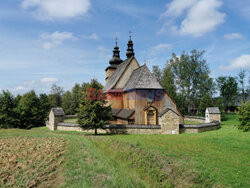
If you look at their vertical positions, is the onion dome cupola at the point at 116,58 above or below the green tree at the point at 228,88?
above

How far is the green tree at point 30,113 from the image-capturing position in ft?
118

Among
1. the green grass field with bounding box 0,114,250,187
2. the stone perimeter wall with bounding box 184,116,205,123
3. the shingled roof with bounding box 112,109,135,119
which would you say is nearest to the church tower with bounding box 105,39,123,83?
the shingled roof with bounding box 112,109,135,119

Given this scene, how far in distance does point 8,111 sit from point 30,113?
180 inches

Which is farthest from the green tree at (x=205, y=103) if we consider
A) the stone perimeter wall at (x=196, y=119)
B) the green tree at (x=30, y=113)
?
the green tree at (x=30, y=113)

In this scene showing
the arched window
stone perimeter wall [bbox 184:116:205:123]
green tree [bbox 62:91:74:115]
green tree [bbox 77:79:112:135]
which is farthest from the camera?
green tree [bbox 62:91:74:115]

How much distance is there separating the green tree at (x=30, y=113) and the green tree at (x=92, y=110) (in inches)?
944

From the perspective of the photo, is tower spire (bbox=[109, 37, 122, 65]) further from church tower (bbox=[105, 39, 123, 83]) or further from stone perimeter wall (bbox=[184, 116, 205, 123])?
stone perimeter wall (bbox=[184, 116, 205, 123])

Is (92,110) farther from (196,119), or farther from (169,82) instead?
(169,82)

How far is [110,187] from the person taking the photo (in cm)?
638

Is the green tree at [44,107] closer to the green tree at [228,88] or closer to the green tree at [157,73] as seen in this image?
the green tree at [157,73]

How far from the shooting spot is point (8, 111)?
33875mm

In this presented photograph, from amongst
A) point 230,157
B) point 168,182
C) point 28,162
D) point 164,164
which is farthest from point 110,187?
point 230,157

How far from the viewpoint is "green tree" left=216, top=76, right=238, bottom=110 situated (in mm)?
50250

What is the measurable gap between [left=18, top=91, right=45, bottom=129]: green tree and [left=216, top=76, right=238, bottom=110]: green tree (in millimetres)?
53745
